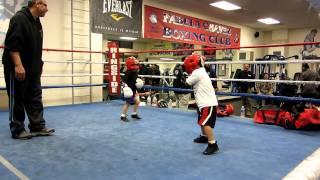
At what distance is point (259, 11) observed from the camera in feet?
28.3

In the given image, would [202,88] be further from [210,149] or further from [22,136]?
[22,136]

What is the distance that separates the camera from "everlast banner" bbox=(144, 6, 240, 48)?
7221 mm

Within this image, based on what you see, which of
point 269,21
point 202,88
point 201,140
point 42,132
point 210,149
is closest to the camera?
point 210,149

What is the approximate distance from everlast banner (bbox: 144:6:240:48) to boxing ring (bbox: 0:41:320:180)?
13.8ft

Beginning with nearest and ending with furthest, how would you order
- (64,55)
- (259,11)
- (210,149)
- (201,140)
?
1. (210,149)
2. (201,140)
3. (64,55)
4. (259,11)

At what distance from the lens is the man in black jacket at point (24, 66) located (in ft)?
8.17

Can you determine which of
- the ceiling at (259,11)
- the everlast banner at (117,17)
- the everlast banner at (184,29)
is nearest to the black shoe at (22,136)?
the everlast banner at (117,17)

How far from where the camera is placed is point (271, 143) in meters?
2.59

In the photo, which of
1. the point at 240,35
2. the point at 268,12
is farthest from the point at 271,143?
the point at 240,35

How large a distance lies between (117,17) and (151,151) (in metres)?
4.54

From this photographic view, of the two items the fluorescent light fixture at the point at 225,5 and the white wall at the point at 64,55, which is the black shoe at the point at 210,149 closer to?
the white wall at the point at 64,55

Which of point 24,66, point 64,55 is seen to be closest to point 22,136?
point 24,66

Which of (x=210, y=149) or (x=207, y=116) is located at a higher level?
(x=207, y=116)

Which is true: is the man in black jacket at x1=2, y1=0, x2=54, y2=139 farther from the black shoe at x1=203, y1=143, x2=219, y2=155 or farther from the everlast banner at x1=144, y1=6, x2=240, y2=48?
the everlast banner at x1=144, y1=6, x2=240, y2=48
